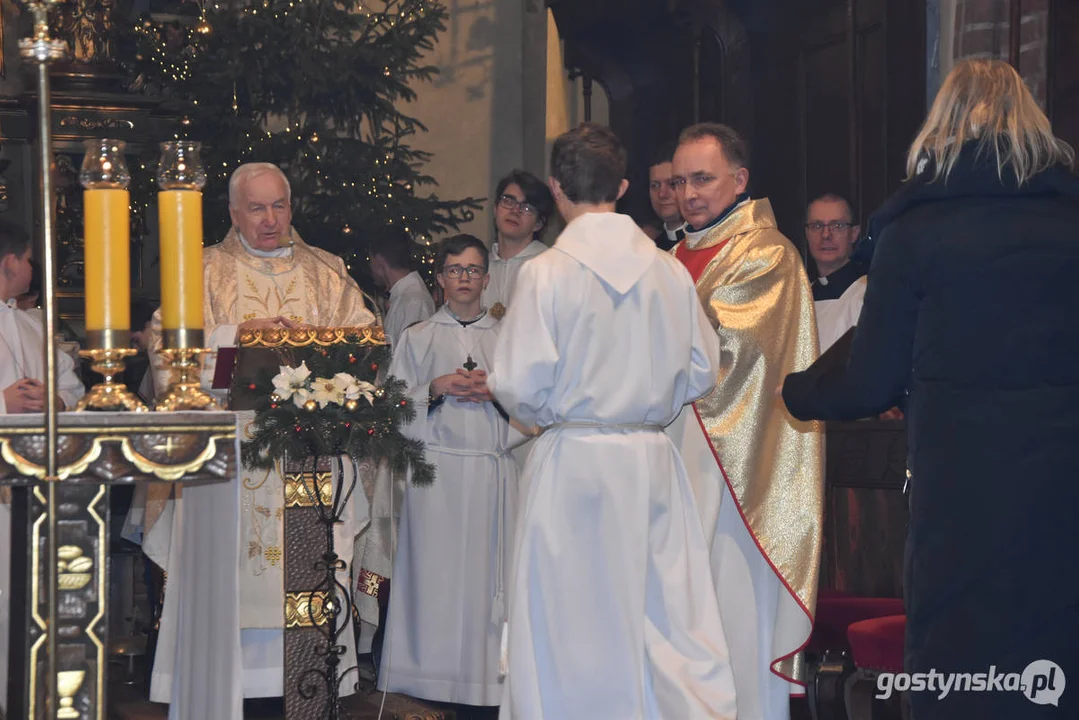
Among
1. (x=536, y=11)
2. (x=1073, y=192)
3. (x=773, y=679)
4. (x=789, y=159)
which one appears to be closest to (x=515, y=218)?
(x=789, y=159)

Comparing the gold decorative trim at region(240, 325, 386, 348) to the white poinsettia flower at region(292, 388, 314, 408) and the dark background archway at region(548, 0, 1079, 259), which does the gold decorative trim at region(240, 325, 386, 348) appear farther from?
the dark background archway at region(548, 0, 1079, 259)

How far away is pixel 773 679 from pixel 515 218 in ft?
9.61

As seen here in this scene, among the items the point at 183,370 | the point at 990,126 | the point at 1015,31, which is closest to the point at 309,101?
the point at 1015,31

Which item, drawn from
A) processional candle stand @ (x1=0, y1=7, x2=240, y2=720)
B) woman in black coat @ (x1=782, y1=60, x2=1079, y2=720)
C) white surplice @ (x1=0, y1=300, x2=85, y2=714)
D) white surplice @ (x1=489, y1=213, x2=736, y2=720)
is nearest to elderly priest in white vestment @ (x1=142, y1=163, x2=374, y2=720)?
white surplice @ (x1=0, y1=300, x2=85, y2=714)

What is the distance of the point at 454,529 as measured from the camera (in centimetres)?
668

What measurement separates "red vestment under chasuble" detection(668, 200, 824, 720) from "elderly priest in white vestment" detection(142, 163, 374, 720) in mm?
1515

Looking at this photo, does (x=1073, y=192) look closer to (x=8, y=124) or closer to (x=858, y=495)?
(x=858, y=495)

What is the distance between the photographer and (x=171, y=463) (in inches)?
98.2

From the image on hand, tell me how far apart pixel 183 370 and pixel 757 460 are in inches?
119

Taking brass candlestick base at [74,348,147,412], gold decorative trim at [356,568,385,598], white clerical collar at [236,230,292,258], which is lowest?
gold decorative trim at [356,568,385,598]

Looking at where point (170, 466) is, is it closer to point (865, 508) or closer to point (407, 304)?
point (865, 508)

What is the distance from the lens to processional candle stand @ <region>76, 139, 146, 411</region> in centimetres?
253

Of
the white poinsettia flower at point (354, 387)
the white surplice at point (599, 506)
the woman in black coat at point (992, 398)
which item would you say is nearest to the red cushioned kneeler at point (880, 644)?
the white surplice at point (599, 506)

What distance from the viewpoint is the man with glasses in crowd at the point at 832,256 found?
6648 millimetres
